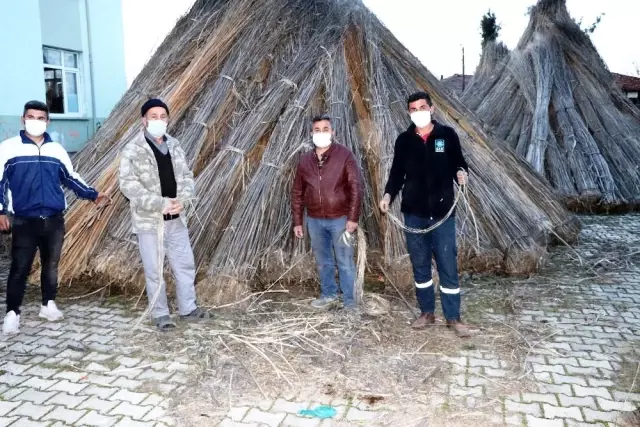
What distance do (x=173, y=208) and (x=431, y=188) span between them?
1715 mm

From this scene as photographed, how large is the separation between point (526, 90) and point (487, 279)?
5.95 m

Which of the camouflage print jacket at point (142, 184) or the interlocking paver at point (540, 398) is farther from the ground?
the camouflage print jacket at point (142, 184)

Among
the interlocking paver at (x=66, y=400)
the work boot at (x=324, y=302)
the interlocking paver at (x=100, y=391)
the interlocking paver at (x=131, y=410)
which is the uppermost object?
the work boot at (x=324, y=302)

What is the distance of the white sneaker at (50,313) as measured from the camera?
410 cm

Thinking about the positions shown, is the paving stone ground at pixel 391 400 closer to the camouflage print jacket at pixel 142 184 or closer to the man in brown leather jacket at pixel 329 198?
the camouflage print jacket at pixel 142 184

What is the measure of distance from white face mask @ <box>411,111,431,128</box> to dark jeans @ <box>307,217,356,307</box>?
Answer: 0.93 metres

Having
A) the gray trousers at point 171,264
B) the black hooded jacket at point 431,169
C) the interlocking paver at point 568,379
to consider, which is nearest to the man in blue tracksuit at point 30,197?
the gray trousers at point 171,264

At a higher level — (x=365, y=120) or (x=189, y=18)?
(x=189, y=18)

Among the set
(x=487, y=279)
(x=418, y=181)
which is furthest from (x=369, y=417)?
(x=487, y=279)

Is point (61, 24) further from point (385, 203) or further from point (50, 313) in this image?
point (385, 203)

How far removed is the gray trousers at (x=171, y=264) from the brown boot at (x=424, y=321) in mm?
1604

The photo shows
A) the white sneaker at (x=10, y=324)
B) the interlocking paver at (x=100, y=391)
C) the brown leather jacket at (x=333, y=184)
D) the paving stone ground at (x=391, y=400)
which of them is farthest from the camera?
the brown leather jacket at (x=333, y=184)

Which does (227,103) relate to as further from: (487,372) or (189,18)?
(487,372)

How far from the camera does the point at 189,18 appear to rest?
6324 millimetres
